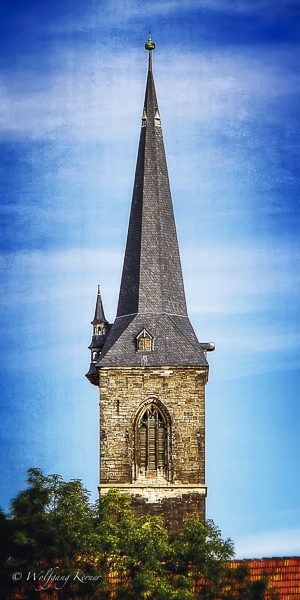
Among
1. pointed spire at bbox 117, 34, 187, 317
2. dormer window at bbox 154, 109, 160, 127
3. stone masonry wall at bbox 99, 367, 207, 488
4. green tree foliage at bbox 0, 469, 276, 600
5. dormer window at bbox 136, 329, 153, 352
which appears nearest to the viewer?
green tree foliage at bbox 0, 469, 276, 600

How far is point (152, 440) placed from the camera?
52531mm

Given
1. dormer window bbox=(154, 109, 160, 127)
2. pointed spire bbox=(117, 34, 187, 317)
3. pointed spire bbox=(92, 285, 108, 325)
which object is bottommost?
pointed spire bbox=(92, 285, 108, 325)

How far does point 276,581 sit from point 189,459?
832cm

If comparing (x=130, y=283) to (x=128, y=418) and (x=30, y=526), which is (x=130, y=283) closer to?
(x=128, y=418)

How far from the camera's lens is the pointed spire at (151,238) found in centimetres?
5544

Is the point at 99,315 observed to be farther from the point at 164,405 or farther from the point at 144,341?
the point at 164,405

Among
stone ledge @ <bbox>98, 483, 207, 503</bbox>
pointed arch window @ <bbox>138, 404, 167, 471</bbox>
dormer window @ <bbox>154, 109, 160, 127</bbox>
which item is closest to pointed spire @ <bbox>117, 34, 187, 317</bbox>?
dormer window @ <bbox>154, 109, 160, 127</bbox>

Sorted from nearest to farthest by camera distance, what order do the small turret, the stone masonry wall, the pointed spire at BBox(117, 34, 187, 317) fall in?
the stone masonry wall, the pointed spire at BBox(117, 34, 187, 317), the small turret

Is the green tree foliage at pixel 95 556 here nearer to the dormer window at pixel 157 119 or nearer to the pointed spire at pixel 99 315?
the pointed spire at pixel 99 315

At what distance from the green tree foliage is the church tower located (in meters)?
8.20

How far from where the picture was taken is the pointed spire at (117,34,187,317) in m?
55.4

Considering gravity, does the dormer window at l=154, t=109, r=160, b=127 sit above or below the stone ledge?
above

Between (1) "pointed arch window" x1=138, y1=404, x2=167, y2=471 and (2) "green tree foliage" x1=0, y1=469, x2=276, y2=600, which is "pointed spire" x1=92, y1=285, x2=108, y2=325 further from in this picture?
(2) "green tree foliage" x1=0, y1=469, x2=276, y2=600

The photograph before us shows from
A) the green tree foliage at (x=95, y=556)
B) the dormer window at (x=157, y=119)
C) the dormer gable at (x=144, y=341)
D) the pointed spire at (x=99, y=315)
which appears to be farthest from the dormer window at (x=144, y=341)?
the green tree foliage at (x=95, y=556)
